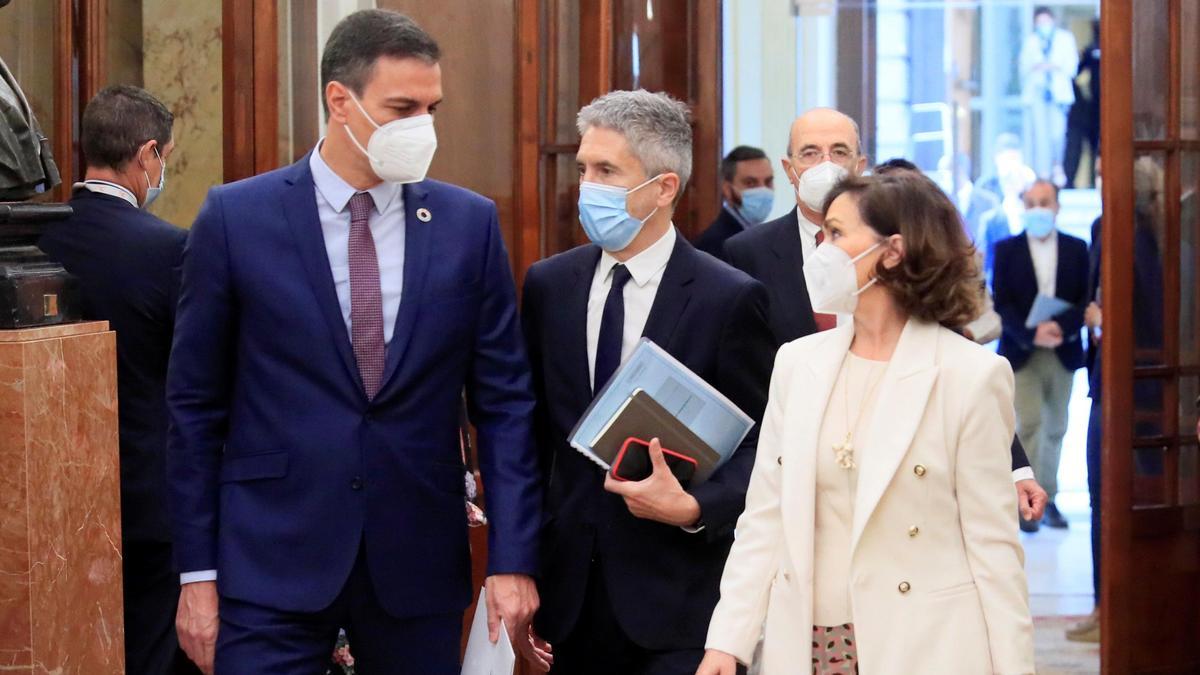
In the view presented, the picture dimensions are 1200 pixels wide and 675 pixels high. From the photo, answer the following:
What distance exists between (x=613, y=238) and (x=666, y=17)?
7.14 feet

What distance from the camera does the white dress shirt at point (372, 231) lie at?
3.14 m

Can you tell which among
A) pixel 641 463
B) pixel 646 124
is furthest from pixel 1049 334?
pixel 641 463

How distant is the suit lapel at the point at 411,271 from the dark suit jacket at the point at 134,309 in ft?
4.23

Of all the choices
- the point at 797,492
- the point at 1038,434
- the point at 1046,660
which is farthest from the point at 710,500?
the point at 1038,434

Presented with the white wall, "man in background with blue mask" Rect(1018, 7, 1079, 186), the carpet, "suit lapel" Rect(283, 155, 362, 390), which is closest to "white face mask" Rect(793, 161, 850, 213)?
"suit lapel" Rect(283, 155, 362, 390)

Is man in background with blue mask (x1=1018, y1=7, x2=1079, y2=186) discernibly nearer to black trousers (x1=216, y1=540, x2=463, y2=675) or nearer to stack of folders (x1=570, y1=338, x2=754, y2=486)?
stack of folders (x1=570, y1=338, x2=754, y2=486)

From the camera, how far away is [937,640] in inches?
108

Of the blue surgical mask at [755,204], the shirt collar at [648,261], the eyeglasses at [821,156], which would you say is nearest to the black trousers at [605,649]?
the shirt collar at [648,261]

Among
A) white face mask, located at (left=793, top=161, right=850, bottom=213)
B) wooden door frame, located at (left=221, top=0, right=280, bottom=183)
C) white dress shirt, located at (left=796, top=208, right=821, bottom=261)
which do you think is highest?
wooden door frame, located at (left=221, top=0, right=280, bottom=183)

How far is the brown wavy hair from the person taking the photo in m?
2.86

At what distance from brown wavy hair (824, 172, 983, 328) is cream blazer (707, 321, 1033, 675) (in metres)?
0.05

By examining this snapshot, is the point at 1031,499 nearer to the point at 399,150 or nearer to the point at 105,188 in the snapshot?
the point at 399,150

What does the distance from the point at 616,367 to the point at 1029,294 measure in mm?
7007

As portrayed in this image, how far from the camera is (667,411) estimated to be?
3.13m
